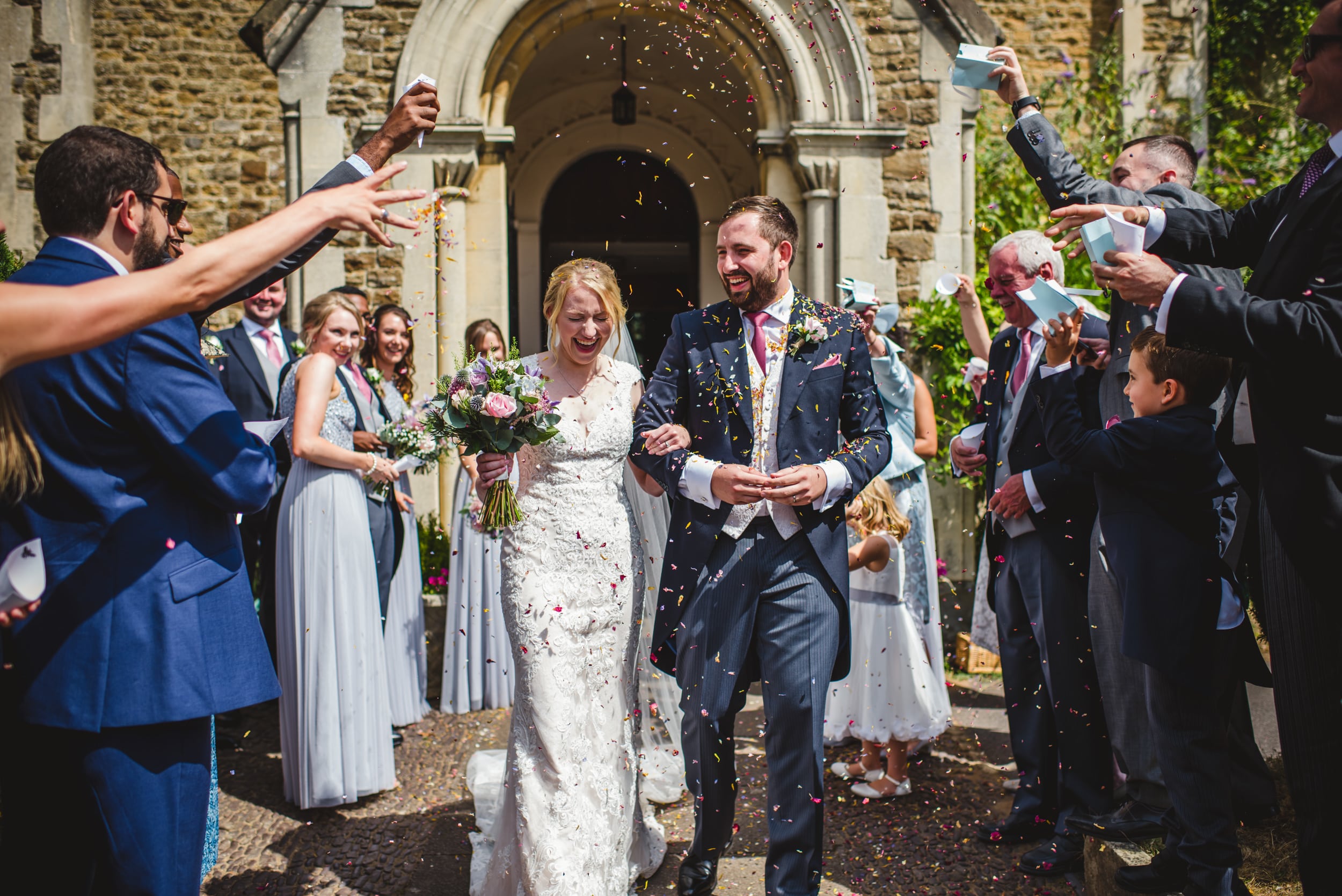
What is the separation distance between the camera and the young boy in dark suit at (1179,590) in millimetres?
2969

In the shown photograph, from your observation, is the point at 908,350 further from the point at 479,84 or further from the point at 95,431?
the point at 95,431

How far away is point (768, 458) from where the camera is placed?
3.40 metres

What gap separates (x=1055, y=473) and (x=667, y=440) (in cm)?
159

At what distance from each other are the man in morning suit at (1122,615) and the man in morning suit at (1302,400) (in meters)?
0.91

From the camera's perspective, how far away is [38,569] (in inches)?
74.4

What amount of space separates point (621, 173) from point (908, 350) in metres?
5.21

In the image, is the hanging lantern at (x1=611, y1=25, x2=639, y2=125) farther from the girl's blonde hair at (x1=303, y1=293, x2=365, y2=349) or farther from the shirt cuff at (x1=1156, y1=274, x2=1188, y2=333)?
the shirt cuff at (x1=1156, y1=274, x2=1188, y2=333)

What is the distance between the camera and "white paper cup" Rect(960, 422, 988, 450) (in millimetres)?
4184

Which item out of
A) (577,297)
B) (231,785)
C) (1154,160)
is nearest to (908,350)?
(1154,160)

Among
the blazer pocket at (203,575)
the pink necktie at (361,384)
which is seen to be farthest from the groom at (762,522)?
the pink necktie at (361,384)

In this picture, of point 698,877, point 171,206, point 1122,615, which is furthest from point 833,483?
point 171,206

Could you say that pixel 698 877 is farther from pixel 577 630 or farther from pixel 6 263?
pixel 6 263

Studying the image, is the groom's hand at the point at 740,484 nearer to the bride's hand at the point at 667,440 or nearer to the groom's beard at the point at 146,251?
the bride's hand at the point at 667,440

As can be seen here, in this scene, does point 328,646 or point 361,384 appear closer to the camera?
point 328,646
